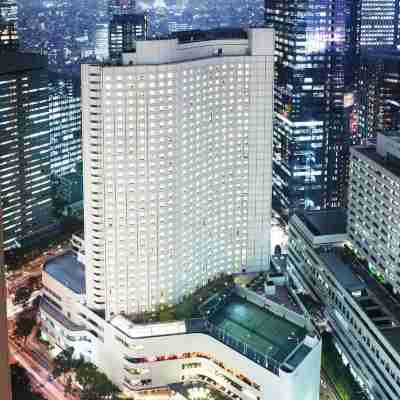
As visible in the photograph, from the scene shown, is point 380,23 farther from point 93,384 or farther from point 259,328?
point 93,384

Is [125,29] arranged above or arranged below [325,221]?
above

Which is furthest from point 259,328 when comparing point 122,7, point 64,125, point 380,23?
point 380,23

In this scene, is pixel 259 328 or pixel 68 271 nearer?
pixel 259 328

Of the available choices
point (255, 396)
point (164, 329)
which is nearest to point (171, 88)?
point (164, 329)

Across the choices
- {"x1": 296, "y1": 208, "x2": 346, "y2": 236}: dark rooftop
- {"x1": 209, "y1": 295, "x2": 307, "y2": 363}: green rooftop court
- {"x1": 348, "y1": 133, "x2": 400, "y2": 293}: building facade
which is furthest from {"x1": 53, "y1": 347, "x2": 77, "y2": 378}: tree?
{"x1": 348, "y1": 133, "x2": 400, "y2": 293}: building facade

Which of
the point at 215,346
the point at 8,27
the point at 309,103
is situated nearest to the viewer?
the point at 215,346

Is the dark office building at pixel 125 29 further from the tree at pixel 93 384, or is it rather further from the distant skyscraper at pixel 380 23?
the tree at pixel 93 384

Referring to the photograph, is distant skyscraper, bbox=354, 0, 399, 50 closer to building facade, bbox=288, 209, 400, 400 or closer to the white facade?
building facade, bbox=288, 209, 400, 400

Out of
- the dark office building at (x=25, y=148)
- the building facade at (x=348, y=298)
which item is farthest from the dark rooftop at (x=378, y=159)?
the dark office building at (x=25, y=148)
